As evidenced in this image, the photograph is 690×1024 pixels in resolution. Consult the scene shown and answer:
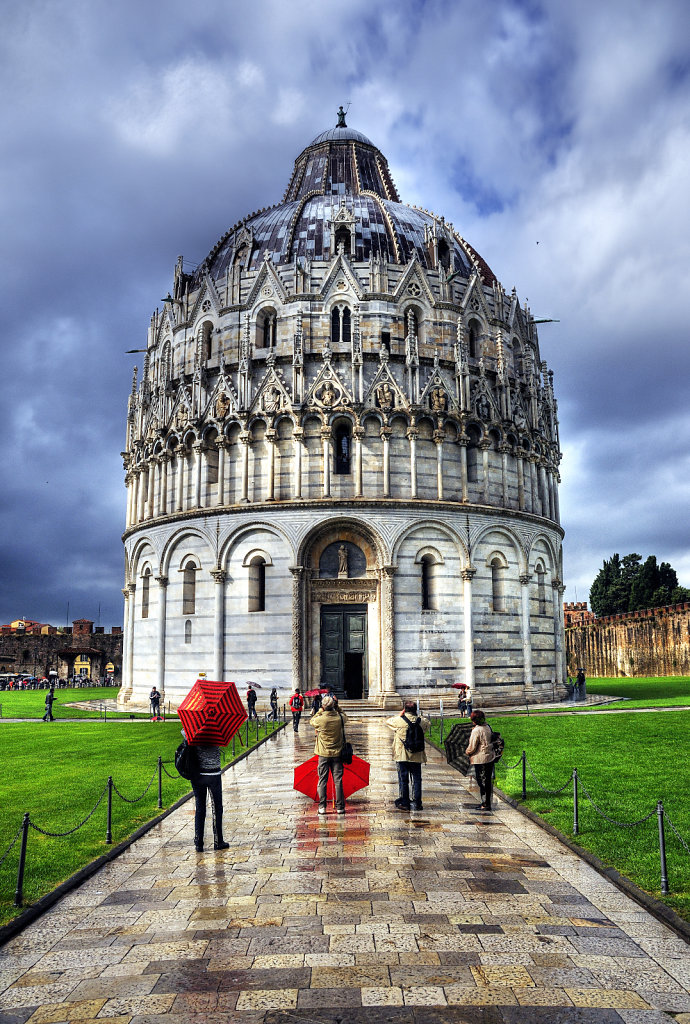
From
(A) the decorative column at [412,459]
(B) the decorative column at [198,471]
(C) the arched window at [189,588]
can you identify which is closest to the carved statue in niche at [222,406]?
(B) the decorative column at [198,471]

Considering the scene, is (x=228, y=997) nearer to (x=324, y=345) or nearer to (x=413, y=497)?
(x=413, y=497)

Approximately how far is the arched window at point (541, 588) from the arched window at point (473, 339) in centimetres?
1213

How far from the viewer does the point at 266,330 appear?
4109cm

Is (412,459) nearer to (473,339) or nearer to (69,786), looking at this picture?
(473,339)

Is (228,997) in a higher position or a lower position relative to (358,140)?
lower

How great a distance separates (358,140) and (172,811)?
168ft

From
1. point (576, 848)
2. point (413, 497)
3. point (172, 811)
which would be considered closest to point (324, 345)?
point (413, 497)

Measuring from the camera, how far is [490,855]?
1134cm

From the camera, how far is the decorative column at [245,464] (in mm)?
38250

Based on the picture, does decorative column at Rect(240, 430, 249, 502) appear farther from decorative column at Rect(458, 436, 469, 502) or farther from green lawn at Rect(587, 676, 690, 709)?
green lawn at Rect(587, 676, 690, 709)

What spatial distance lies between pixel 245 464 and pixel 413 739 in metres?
25.8

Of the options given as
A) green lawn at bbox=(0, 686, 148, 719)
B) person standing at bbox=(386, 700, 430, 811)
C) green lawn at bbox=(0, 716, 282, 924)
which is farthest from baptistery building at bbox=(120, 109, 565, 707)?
person standing at bbox=(386, 700, 430, 811)

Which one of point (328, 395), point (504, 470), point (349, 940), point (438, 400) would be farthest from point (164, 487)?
point (349, 940)

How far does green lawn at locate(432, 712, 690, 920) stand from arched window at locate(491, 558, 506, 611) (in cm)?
918
